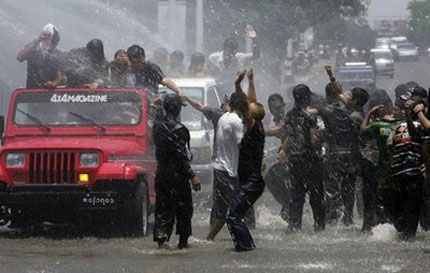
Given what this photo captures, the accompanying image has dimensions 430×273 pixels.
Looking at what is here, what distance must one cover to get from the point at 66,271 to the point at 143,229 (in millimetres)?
2965

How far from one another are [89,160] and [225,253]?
2.21 meters

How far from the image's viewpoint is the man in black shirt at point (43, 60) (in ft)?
52.8

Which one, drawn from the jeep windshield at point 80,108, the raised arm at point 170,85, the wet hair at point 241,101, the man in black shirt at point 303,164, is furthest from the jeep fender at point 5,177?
the man in black shirt at point 303,164

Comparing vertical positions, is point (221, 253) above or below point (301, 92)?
below

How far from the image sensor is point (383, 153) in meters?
13.6

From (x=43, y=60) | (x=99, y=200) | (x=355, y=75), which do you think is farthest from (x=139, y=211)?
(x=355, y=75)

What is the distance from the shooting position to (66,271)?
11555 millimetres

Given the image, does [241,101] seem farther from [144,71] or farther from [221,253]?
[144,71]

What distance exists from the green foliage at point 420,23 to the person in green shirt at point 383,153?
15249cm

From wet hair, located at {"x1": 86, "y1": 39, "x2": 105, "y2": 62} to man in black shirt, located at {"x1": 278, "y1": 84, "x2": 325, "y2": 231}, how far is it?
2.86 metres

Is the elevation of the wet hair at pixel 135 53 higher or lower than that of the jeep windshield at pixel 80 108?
higher

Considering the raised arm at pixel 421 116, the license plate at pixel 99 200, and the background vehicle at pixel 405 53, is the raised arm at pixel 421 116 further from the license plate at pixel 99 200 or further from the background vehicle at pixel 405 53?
the background vehicle at pixel 405 53

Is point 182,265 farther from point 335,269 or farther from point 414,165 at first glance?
point 414,165

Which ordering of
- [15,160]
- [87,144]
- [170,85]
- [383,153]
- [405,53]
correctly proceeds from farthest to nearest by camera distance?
[405,53] < [170,85] < [87,144] < [15,160] < [383,153]
